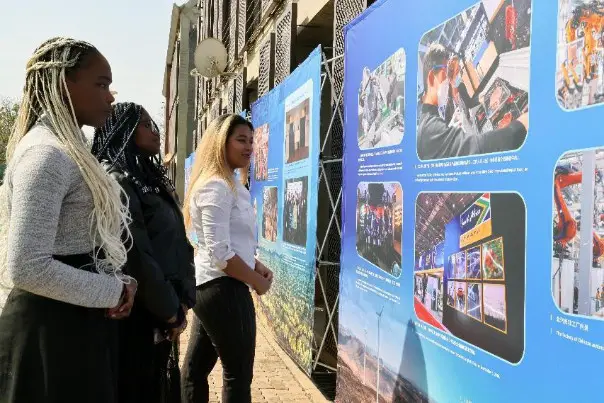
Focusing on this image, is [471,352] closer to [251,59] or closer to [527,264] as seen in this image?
[527,264]

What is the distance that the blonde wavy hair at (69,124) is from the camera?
1869 millimetres

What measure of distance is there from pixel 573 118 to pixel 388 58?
1702mm

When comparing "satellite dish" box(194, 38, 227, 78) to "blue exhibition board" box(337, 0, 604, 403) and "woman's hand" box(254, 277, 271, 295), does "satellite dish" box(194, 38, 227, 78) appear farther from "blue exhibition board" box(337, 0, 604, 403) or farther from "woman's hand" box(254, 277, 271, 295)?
"woman's hand" box(254, 277, 271, 295)

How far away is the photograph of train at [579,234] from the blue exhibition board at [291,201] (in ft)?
9.64

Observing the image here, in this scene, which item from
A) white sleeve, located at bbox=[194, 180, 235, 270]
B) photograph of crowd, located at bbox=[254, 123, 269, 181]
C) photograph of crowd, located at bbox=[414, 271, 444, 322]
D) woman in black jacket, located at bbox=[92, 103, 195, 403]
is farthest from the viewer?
photograph of crowd, located at bbox=[254, 123, 269, 181]

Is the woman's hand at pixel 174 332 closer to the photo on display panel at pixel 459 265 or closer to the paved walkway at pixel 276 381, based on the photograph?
the photo on display panel at pixel 459 265

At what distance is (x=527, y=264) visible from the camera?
6.70ft

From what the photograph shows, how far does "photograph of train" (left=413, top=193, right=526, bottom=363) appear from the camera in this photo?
2.13m

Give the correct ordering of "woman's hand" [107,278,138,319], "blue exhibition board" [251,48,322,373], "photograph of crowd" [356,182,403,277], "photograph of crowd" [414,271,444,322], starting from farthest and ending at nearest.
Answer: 1. "blue exhibition board" [251,48,322,373]
2. "photograph of crowd" [356,182,403,277]
3. "photograph of crowd" [414,271,444,322]
4. "woman's hand" [107,278,138,319]

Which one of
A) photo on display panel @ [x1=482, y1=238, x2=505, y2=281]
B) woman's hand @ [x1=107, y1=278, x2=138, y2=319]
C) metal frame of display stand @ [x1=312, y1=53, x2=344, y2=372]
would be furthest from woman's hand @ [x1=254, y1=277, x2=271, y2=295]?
metal frame of display stand @ [x1=312, y1=53, x2=344, y2=372]

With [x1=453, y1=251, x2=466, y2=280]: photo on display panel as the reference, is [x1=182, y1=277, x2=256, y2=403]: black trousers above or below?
below

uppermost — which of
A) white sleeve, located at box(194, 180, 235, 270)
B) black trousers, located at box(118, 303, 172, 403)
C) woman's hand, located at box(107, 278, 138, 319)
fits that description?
white sleeve, located at box(194, 180, 235, 270)

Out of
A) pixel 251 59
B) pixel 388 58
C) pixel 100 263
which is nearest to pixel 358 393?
pixel 388 58

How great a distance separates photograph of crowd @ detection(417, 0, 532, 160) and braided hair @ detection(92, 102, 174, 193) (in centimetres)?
132
